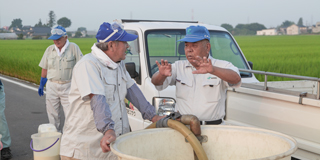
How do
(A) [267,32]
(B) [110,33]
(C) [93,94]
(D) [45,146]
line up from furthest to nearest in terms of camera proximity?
(A) [267,32] < (D) [45,146] < (B) [110,33] < (C) [93,94]

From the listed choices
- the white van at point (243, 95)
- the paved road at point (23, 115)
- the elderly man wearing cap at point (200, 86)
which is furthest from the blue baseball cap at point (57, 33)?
the elderly man wearing cap at point (200, 86)

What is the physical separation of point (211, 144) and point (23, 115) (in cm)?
747

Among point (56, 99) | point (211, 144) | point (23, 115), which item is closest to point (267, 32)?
point (23, 115)

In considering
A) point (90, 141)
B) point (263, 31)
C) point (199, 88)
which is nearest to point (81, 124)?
point (90, 141)

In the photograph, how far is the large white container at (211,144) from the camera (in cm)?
275

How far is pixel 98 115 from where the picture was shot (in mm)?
2947

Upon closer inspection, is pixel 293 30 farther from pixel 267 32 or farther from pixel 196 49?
pixel 196 49

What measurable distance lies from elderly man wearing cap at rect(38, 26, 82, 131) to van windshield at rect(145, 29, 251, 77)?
6.21 ft

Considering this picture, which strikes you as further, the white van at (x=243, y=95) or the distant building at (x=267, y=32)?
the distant building at (x=267, y=32)

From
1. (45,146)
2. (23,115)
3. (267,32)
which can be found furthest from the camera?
(267,32)

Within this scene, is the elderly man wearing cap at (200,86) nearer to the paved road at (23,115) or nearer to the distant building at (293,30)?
the paved road at (23,115)

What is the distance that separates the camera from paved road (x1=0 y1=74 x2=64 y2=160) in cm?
677

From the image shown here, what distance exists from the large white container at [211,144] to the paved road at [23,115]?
3.81 metres

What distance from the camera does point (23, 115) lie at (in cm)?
959
